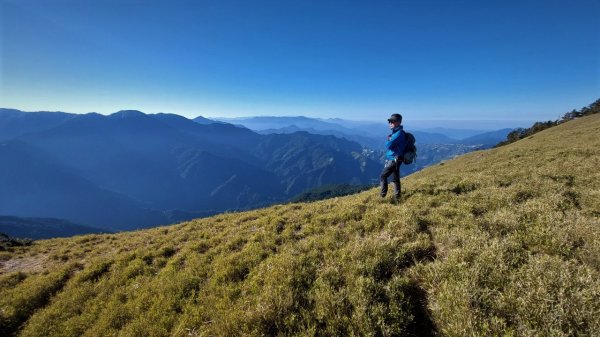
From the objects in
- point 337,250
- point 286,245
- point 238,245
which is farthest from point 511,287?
point 238,245

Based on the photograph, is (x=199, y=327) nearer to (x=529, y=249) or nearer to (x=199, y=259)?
(x=199, y=259)

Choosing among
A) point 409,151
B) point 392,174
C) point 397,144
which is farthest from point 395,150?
point 392,174

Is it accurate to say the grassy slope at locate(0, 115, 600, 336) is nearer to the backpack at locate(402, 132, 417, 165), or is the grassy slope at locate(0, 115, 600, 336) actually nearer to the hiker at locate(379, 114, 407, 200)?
the hiker at locate(379, 114, 407, 200)

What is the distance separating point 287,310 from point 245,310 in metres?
0.96

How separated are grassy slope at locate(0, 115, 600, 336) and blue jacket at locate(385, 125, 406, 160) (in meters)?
2.16

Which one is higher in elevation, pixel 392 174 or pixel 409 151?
pixel 409 151

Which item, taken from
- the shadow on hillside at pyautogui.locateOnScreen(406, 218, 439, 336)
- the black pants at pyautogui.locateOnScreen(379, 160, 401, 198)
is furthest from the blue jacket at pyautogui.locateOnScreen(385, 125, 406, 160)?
the shadow on hillside at pyautogui.locateOnScreen(406, 218, 439, 336)

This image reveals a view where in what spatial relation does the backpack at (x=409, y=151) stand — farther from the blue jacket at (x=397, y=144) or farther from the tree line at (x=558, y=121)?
the tree line at (x=558, y=121)

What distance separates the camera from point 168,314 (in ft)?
20.6

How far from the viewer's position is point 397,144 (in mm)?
11672

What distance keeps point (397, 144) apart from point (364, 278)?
768cm

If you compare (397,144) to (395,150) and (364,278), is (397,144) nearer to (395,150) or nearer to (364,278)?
(395,150)

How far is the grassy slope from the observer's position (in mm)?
4227

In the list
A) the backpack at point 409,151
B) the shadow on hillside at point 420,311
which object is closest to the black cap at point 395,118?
the backpack at point 409,151
